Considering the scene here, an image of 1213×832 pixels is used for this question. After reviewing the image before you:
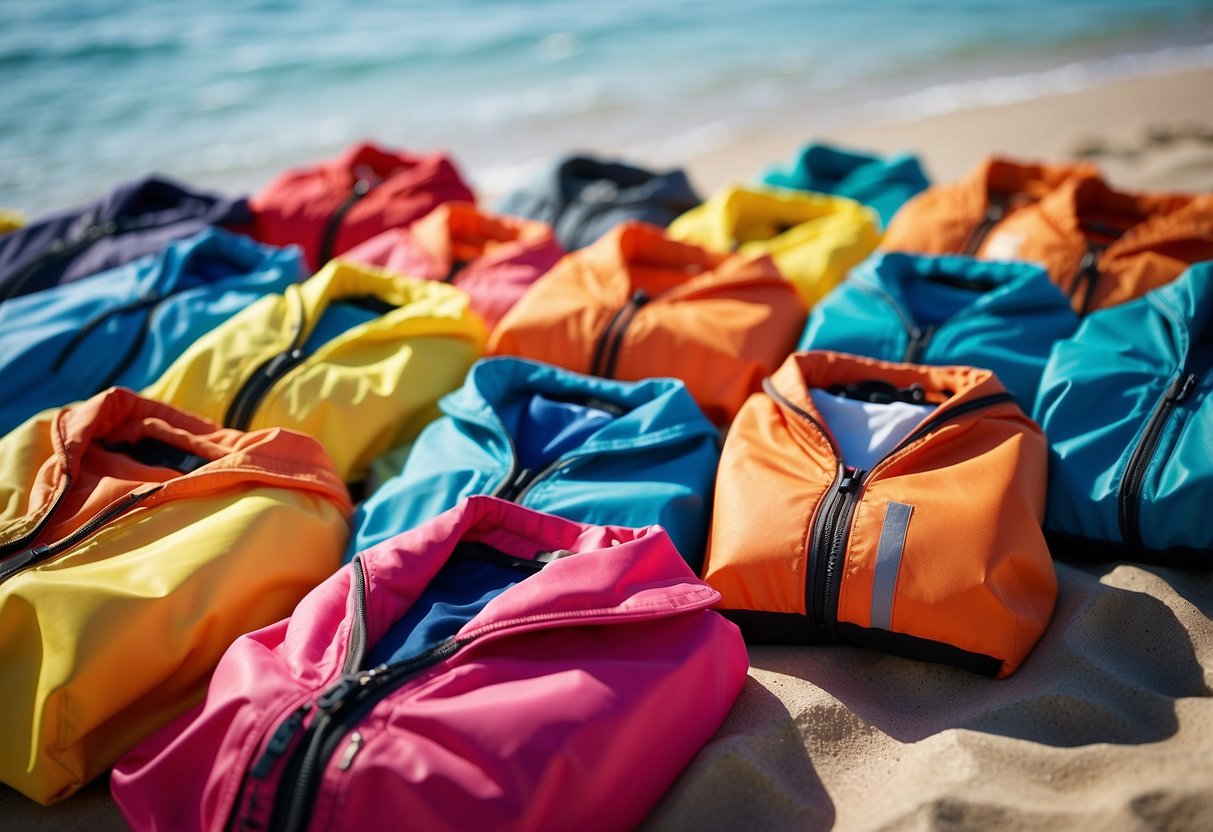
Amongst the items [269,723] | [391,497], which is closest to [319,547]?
[391,497]

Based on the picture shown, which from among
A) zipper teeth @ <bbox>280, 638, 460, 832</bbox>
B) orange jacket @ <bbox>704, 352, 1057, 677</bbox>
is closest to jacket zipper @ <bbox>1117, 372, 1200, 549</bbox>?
orange jacket @ <bbox>704, 352, 1057, 677</bbox>

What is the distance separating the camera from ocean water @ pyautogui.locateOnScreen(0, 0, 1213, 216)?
350 inches

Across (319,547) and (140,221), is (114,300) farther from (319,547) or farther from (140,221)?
(319,547)

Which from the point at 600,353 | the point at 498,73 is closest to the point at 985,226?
the point at 600,353

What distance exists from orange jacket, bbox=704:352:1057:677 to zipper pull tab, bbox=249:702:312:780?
3.78 ft

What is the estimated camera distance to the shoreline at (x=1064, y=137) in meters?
6.29

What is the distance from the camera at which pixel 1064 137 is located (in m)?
7.38

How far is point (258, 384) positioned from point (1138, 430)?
2850 mm

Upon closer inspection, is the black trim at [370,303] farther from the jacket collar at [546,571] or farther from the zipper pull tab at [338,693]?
the zipper pull tab at [338,693]

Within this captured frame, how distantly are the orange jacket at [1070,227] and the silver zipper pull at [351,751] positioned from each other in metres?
3.06

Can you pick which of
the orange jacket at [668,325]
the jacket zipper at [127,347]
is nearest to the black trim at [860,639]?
the orange jacket at [668,325]

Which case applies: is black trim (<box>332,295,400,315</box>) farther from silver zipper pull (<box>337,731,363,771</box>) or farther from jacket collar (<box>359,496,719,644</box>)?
silver zipper pull (<box>337,731,363,771</box>)

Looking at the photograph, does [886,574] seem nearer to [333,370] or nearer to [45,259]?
[333,370]

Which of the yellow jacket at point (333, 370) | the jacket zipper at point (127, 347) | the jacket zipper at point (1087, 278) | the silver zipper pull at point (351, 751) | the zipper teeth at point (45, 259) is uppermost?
the zipper teeth at point (45, 259)
